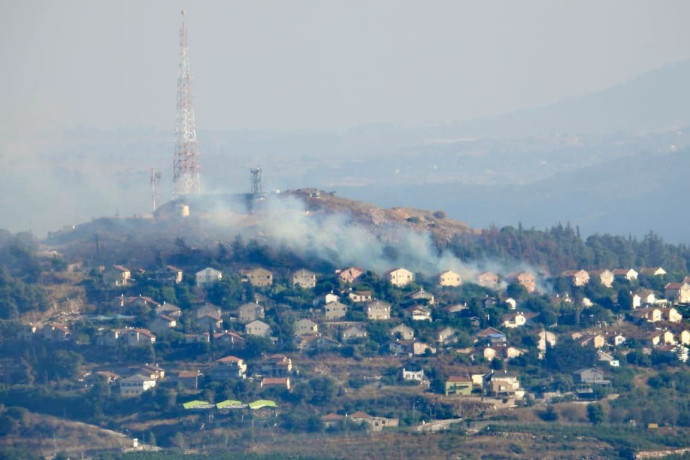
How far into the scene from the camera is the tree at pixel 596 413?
77.4 metres

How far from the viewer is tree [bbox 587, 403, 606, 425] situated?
77438 millimetres

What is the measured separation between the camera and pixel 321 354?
85.6m

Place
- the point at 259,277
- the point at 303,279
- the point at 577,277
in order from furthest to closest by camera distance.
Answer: the point at 577,277 → the point at 303,279 → the point at 259,277

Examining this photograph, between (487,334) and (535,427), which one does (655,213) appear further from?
(535,427)

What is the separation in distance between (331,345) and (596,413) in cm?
1343

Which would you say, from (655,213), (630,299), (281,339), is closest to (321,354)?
(281,339)

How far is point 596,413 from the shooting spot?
3056 inches

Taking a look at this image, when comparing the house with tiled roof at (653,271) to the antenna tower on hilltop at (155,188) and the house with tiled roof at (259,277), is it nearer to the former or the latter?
the house with tiled roof at (259,277)

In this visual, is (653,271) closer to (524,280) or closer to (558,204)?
(524,280)

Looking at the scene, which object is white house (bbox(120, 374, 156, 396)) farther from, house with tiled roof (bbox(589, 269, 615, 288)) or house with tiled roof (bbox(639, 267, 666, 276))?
house with tiled roof (bbox(639, 267, 666, 276))

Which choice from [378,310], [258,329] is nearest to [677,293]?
[378,310]

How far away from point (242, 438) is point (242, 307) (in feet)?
52.5

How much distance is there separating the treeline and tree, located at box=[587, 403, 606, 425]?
24.1m

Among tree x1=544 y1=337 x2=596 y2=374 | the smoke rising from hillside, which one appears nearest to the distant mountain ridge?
the smoke rising from hillside
